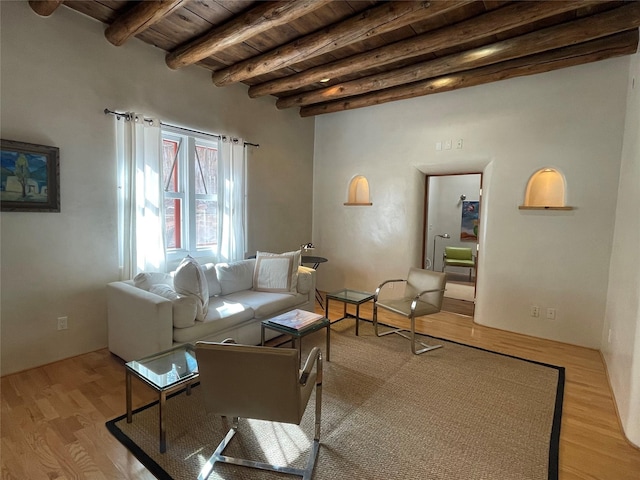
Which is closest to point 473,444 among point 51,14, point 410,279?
point 410,279

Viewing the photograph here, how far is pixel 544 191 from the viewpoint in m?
3.87

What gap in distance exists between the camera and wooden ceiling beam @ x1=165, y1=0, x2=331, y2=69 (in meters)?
2.43

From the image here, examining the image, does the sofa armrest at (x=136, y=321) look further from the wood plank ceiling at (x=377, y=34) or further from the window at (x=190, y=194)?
the wood plank ceiling at (x=377, y=34)

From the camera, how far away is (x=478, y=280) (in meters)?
4.21

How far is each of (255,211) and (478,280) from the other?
10.4ft

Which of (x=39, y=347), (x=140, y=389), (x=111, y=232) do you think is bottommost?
(x=140, y=389)

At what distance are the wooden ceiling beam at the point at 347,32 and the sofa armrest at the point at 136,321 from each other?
8.37 ft

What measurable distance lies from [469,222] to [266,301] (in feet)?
18.1

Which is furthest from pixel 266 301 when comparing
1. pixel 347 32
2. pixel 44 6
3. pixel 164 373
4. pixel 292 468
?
pixel 44 6

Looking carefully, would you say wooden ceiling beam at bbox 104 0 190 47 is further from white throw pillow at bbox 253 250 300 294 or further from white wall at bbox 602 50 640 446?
white wall at bbox 602 50 640 446

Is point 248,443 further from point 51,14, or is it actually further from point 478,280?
point 51,14

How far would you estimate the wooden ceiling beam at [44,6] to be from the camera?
2.53 m

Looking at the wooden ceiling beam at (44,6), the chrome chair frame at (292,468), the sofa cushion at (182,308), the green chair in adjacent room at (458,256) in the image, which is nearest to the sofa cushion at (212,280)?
the sofa cushion at (182,308)

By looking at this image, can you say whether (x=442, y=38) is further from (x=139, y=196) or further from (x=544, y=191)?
(x=139, y=196)
